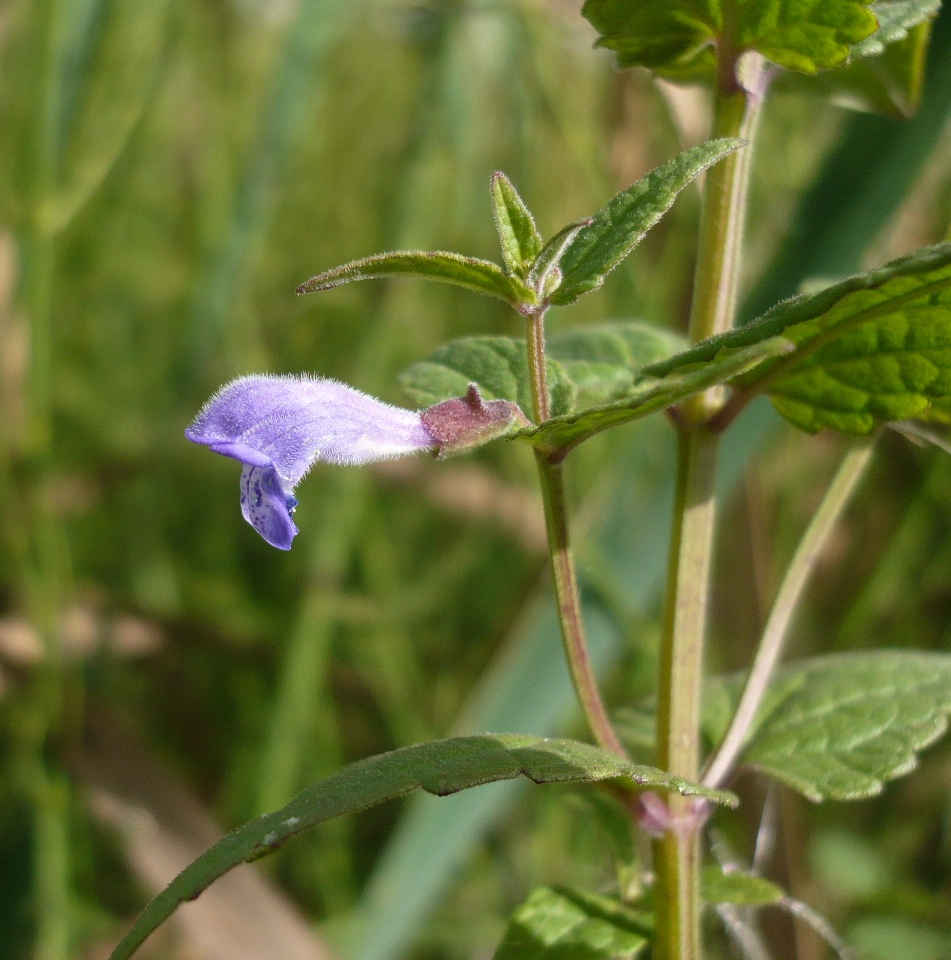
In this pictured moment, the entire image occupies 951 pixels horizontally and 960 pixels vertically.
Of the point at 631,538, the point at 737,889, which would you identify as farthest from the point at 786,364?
A: the point at 631,538

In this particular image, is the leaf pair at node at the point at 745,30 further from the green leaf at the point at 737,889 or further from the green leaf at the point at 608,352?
the green leaf at the point at 737,889

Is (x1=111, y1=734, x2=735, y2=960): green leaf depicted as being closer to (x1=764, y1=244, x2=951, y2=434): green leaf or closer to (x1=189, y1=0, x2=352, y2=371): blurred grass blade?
(x1=764, y1=244, x2=951, y2=434): green leaf

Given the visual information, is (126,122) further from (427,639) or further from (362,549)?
(427,639)

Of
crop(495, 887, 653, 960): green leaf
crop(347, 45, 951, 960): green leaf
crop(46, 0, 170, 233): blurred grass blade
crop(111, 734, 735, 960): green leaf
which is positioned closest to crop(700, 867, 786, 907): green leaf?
crop(495, 887, 653, 960): green leaf

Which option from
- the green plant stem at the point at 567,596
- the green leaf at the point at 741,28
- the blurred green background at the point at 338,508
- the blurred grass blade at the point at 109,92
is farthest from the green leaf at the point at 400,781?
the blurred grass blade at the point at 109,92

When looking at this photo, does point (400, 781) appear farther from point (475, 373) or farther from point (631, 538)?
point (631, 538)

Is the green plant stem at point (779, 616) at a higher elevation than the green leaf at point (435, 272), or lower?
lower

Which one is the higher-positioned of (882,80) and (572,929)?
(882,80)
